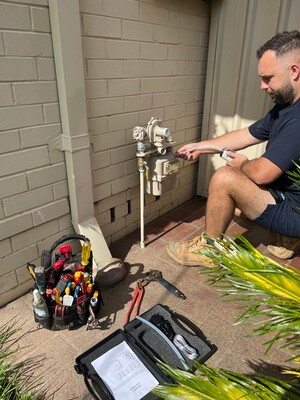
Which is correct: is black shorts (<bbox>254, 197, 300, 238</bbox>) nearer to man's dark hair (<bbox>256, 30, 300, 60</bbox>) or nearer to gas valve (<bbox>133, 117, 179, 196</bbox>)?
gas valve (<bbox>133, 117, 179, 196</bbox>)

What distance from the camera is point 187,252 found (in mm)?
2553

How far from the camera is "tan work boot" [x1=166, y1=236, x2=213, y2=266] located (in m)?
2.50

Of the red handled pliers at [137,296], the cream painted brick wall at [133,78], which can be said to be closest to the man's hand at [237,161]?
the cream painted brick wall at [133,78]

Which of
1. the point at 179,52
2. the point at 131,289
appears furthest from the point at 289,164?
the point at 179,52

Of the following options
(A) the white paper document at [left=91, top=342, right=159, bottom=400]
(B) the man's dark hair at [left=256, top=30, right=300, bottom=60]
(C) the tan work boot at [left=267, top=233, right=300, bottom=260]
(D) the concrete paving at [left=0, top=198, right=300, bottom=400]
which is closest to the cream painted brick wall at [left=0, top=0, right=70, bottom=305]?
(D) the concrete paving at [left=0, top=198, right=300, bottom=400]

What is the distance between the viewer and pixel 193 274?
7.95 ft

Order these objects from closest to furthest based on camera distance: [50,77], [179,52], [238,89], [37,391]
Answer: [37,391], [50,77], [179,52], [238,89]

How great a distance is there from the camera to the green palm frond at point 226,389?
2.08ft

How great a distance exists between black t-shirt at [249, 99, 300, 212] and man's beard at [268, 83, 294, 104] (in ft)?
0.18

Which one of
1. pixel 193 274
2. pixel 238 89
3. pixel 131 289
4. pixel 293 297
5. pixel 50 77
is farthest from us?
pixel 238 89

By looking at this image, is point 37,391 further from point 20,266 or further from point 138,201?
point 138,201

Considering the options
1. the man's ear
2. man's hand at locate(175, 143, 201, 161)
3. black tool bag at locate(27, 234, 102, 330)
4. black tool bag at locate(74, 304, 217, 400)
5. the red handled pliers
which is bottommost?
the red handled pliers

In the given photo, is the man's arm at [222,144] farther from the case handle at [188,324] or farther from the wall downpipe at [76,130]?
the case handle at [188,324]

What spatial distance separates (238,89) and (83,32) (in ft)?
5.72
